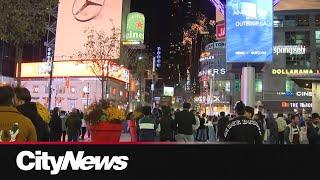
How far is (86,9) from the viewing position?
217 ft

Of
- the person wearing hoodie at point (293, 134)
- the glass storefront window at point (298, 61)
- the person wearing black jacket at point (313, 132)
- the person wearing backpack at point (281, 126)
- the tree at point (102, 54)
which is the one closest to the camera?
the person wearing black jacket at point (313, 132)

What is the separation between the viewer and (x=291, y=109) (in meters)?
75.6

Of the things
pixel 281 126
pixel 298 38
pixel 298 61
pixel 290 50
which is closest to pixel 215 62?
pixel 298 38

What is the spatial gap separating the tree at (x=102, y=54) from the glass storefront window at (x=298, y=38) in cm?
3003

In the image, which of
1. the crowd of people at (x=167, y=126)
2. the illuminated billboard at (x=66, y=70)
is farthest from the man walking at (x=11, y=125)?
the illuminated billboard at (x=66, y=70)

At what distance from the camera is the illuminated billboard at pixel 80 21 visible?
63938 mm

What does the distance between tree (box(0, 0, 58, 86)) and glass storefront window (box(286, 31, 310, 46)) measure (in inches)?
2577

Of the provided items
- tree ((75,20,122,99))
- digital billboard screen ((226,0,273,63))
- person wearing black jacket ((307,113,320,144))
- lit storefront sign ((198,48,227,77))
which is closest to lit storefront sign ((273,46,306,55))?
lit storefront sign ((198,48,227,77))

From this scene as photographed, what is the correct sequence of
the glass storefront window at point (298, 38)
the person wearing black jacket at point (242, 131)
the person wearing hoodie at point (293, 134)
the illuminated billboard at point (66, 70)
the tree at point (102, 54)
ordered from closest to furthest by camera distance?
1. the person wearing black jacket at point (242, 131)
2. the person wearing hoodie at point (293, 134)
3. the tree at point (102, 54)
4. the illuminated billboard at point (66, 70)
5. the glass storefront window at point (298, 38)

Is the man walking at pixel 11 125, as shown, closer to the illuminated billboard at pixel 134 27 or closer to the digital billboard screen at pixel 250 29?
the digital billboard screen at pixel 250 29

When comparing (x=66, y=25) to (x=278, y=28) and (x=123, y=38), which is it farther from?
(x=278, y=28)

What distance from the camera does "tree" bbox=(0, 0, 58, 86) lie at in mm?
15852

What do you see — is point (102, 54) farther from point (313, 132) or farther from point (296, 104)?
point (313, 132)

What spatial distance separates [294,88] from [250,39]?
1973 inches
